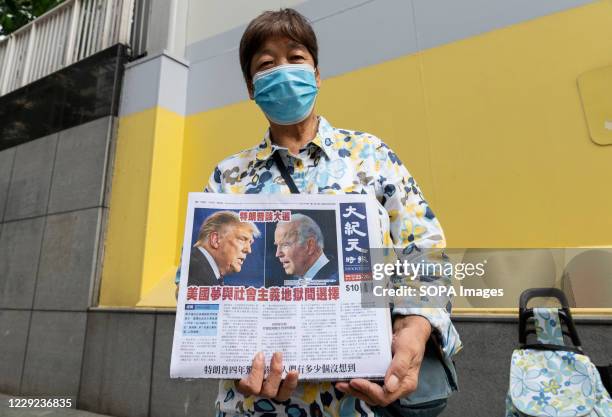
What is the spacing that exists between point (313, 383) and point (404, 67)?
9.97 feet

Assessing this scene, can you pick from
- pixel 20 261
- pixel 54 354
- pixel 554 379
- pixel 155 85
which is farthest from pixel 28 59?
pixel 554 379

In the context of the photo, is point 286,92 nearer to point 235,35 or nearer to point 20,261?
point 235,35

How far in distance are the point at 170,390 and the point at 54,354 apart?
5.54 ft

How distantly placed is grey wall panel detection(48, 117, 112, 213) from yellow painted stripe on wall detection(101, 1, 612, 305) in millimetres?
1305

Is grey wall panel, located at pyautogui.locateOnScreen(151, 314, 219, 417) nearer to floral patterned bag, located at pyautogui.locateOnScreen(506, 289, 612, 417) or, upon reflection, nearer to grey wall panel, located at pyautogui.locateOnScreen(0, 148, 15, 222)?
floral patterned bag, located at pyautogui.locateOnScreen(506, 289, 612, 417)

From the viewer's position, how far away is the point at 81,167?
4.68m

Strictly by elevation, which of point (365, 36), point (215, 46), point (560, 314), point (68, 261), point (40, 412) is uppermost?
point (215, 46)

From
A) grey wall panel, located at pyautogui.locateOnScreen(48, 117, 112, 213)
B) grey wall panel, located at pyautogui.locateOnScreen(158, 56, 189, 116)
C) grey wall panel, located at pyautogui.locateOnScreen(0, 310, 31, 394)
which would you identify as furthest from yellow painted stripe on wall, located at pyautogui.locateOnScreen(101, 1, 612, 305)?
grey wall panel, located at pyautogui.locateOnScreen(158, 56, 189, 116)

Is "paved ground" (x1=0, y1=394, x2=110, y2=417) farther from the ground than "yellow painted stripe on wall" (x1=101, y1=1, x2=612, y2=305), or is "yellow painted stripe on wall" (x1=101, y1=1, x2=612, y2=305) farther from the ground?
"yellow painted stripe on wall" (x1=101, y1=1, x2=612, y2=305)

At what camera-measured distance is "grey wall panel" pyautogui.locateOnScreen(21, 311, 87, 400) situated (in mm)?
3992

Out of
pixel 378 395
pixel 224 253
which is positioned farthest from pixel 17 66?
pixel 378 395

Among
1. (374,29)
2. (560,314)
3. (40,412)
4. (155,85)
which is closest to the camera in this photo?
(560,314)

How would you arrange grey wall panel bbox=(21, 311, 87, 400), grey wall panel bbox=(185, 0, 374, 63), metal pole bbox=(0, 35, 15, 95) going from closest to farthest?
grey wall panel bbox=(185, 0, 374, 63), grey wall panel bbox=(21, 311, 87, 400), metal pole bbox=(0, 35, 15, 95)

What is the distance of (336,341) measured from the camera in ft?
2.83
